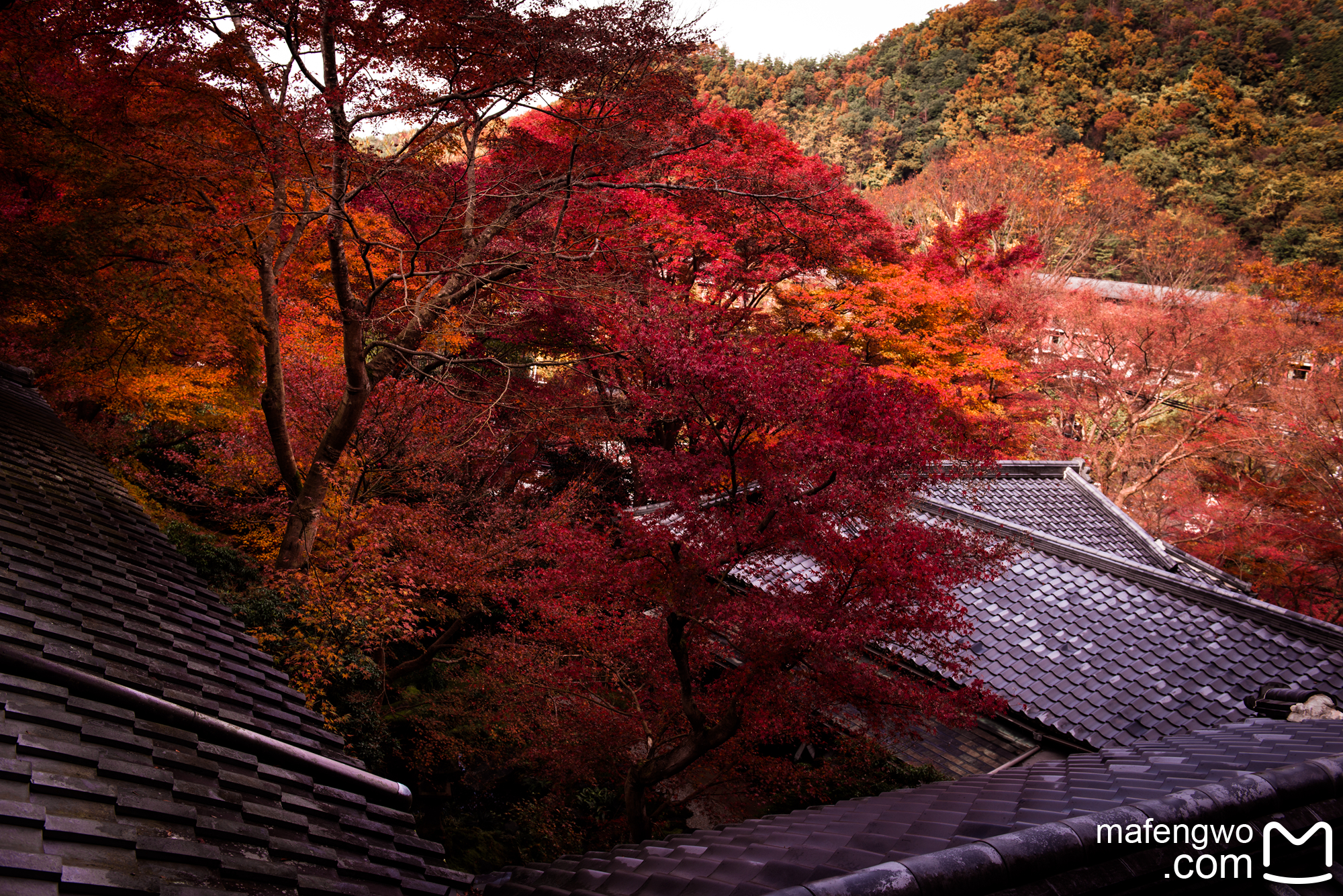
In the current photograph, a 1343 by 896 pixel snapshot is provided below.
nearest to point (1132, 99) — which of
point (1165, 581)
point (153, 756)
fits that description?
point (1165, 581)

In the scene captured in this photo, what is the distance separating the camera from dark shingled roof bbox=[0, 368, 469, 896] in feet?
7.38

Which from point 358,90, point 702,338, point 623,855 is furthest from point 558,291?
point 623,855

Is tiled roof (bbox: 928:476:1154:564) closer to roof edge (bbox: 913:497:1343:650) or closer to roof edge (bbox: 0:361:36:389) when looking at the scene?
roof edge (bbox: 913:497:1343:650)

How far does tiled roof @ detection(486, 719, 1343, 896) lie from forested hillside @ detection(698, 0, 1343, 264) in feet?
123

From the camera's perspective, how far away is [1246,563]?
20.7 metres

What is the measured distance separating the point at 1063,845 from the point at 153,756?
3.45 meters

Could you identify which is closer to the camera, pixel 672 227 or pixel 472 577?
pixel 472 577

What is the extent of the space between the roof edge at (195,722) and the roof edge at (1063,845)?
2.35 m

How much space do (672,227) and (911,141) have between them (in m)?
44.9

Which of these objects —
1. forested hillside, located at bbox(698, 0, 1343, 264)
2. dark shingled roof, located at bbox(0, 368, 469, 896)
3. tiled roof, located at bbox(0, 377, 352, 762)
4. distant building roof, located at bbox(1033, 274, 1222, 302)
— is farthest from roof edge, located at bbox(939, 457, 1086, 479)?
forested hillside, located at bbox(698, 0, 1343, 264)

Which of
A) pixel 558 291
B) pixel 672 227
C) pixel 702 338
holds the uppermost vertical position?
pixel 672 227

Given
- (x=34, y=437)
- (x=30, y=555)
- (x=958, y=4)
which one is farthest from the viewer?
(x=958, y=4)

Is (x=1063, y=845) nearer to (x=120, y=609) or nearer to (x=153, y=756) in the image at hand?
(x=153, y=756)

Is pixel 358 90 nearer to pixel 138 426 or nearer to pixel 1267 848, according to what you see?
pixel 1267 848
